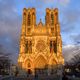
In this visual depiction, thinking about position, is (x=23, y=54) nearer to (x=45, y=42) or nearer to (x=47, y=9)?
(x=45, y=42)

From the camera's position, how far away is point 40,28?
71250mm

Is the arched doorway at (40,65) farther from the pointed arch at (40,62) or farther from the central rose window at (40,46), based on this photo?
the central rose window at (40,46)

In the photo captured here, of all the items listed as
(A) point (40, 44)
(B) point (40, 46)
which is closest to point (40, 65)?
(B) point (40, 46)

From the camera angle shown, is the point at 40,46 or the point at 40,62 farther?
the point at 40,46

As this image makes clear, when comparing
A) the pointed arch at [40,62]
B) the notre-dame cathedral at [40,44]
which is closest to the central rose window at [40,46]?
the notre-dame cathedral at [40,44]

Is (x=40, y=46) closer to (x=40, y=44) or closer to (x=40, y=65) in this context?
(x=40, y=44)

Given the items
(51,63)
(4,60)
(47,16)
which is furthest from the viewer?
(4,60)

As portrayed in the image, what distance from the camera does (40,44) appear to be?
70062mm

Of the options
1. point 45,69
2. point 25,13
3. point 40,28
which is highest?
point 25,13

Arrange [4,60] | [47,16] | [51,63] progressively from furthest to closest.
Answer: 1. [4,60]
2. [47,16]
3. [51,63]

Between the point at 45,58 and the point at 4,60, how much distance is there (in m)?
23.0

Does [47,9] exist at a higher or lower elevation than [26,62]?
higher

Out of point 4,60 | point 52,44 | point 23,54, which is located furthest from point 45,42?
point 4,60

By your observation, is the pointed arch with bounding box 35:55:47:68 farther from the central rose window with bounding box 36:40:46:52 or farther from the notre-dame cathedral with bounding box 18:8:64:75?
the central rose window with bounding box 36:40:46:52
